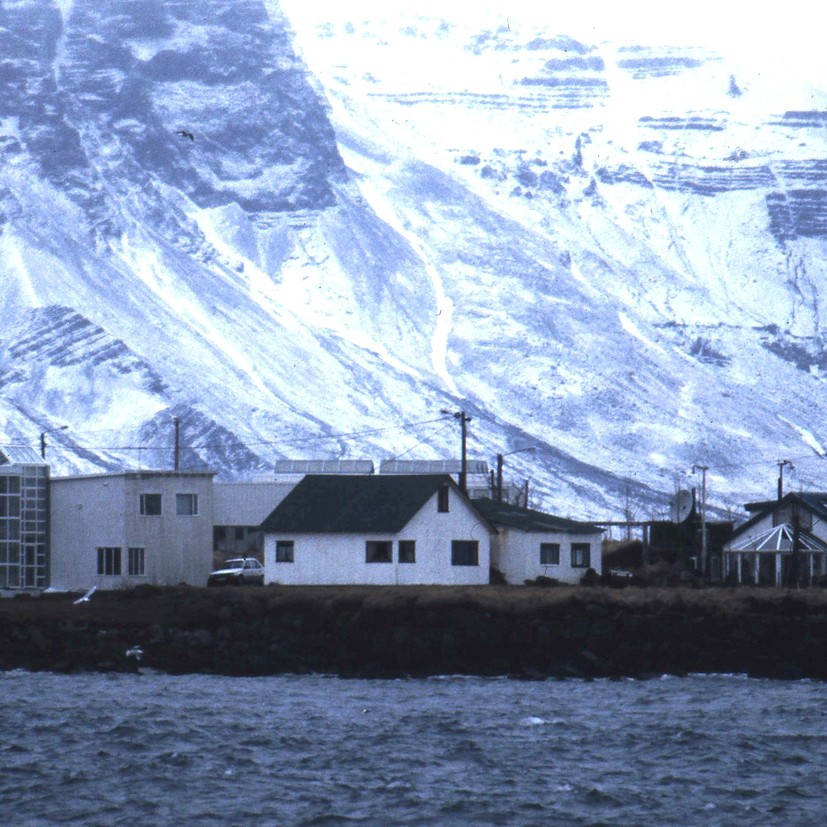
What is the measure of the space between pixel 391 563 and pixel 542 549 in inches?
248

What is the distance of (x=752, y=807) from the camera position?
120 ft

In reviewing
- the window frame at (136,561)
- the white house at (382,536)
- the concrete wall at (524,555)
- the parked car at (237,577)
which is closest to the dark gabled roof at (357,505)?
the white house at (382,536)

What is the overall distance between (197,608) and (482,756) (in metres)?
19.7

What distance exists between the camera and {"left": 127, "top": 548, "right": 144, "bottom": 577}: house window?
68.9m

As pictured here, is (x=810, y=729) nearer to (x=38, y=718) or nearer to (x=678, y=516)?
(x=38, y=718)

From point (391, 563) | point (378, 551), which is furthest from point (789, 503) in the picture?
point (378, 551)

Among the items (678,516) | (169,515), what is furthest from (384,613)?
(678,516)

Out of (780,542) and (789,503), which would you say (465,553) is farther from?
(789,503)

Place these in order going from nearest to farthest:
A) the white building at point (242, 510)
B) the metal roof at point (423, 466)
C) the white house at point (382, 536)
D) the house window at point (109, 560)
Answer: the white house at point (382, 536) → the house window at point (109, 560) → the white building at point (242, 510) → the metal roof at point (423, 466)

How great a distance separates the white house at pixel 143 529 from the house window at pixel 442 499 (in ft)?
23.3

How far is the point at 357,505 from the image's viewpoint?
68812 millimetres

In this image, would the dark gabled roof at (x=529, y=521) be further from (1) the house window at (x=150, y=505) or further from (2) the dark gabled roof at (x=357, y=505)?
(1) the house window at (x=150, y=505)

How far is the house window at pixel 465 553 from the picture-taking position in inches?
2721

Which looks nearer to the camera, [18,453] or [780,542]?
[780,542]
